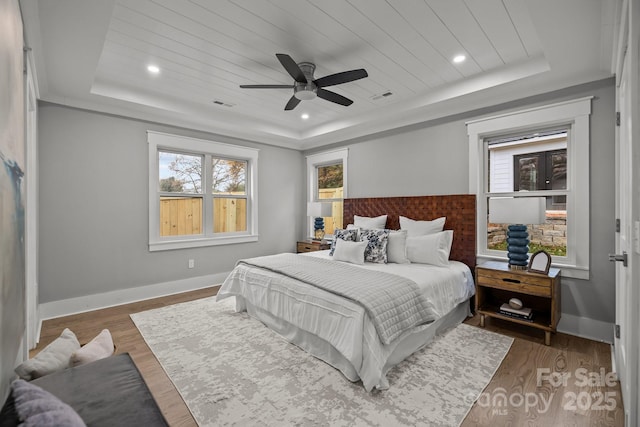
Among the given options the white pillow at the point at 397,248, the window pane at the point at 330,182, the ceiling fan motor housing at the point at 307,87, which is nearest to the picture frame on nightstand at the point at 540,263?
the white pillow at the point at 397,248

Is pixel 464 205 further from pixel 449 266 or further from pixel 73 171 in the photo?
pixel 73 171

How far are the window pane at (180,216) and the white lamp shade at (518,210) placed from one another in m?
3.93

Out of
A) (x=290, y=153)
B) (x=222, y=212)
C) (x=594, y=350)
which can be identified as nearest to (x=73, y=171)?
(x=222, y=212)

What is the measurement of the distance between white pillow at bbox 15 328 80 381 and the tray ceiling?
1972 millimetres

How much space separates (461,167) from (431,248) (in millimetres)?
1111

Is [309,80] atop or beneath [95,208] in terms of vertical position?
atop

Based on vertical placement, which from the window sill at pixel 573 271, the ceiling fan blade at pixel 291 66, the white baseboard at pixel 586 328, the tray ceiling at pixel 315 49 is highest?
the tray ceiling at pixel 315 49

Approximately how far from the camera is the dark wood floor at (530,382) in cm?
181

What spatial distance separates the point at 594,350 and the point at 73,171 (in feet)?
18.1

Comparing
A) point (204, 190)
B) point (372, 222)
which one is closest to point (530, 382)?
point (372, 222)

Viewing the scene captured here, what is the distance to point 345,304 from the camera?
2242mm

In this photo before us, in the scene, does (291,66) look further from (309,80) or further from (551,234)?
(551,234)

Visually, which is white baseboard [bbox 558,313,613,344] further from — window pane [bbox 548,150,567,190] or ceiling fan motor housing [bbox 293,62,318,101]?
ceiling fan motor housing [bbox 293,62,318,101]

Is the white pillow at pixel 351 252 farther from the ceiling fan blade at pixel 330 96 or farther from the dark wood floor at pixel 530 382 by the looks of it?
the ceiling fan blade at pixel 330 96
